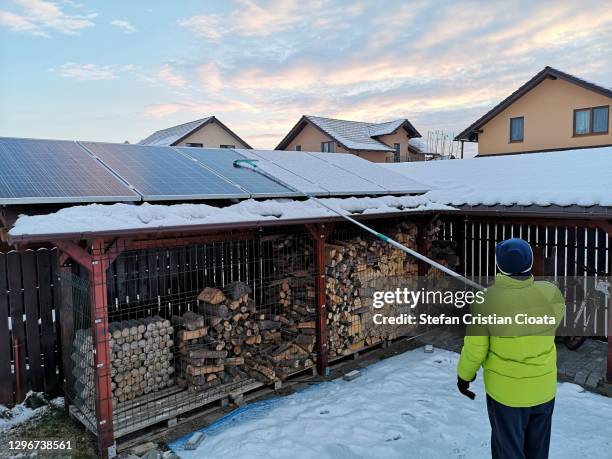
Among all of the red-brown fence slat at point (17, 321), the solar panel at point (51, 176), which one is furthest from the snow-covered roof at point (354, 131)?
the red-brown fence slat at point (17, 321)

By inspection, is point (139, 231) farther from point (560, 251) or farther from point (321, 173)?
point (560, 251)

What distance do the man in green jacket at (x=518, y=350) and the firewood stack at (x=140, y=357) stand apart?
3.80m

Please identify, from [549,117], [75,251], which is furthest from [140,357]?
[549,117]

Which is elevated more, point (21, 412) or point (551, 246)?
point (551, 246)

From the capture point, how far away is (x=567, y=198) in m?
5.98

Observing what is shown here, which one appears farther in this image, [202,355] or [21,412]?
[202,355]

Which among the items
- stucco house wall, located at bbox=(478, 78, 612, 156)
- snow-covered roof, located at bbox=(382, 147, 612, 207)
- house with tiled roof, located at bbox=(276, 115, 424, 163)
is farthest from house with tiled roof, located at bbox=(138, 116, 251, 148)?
snow-covered roof, located at bbox=(382, 147, 612, 207)

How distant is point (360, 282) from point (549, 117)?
624 inches

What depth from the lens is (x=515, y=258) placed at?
2643 mm

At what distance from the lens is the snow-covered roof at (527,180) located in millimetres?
6133

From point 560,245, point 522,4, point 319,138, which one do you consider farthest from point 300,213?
point 319,138

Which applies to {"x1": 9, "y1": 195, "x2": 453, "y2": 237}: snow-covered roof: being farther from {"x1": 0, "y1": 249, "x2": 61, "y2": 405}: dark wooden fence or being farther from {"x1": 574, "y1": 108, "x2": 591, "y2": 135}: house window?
{"x1": 574, "y1": 108, "x2": 591, "y2": 135}: house window

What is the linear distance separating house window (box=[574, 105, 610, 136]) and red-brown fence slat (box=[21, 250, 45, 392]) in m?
19.6

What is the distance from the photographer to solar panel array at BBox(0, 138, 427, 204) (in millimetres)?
4445
